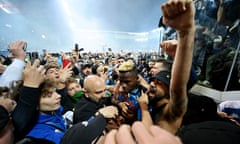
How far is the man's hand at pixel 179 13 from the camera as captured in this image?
672 millimetres

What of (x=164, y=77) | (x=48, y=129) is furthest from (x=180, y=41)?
(x=48, y=129)

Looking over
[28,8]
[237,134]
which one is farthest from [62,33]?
[237,134]

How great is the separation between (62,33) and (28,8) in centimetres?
1279

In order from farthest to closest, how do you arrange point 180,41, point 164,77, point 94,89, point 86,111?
point 94,89
point 86,111
point 164,77
point 180,41

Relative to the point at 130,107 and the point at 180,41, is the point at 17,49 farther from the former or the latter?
the point at 180,41

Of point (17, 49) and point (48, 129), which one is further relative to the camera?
point (17, 49)

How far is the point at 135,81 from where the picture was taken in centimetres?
194

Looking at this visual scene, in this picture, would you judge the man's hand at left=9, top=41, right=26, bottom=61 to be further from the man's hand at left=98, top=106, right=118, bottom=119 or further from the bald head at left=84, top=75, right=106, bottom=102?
the man's hand at left=98, top=106, right=118, bottom=119

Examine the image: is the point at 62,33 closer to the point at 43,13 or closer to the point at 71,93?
the point at 43,13

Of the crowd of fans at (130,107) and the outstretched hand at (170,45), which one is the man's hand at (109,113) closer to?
the crowd of fans at (130,107)

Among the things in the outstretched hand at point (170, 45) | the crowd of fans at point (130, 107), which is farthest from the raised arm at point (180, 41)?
the outstretched hand at point (170, 45)

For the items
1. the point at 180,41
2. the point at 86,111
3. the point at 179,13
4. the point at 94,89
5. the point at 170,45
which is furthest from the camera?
the point at 94,89

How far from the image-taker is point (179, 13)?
2.34 feet

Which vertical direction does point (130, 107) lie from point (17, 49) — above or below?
below
